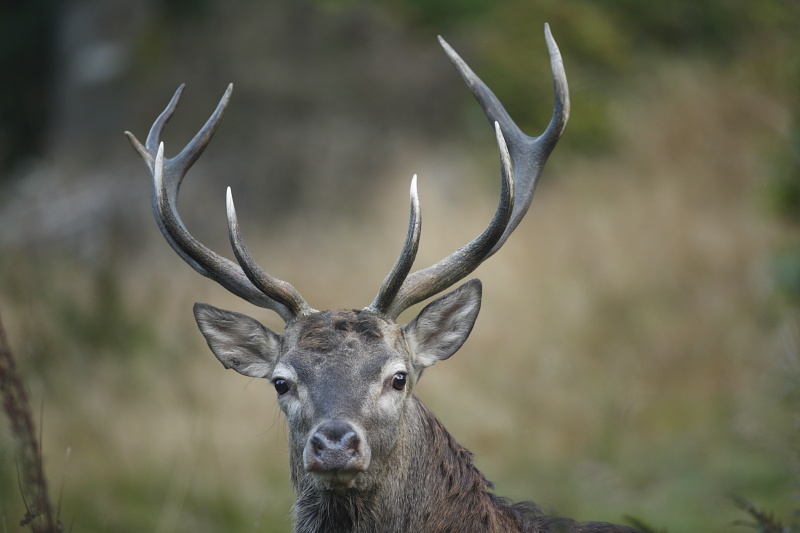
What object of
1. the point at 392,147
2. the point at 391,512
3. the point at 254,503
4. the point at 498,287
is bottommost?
the point at 391,512

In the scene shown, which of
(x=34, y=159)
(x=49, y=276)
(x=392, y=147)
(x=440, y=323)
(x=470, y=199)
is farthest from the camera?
(x=34, y=159)

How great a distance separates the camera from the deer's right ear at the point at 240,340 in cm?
525

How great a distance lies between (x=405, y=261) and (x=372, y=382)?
0.65 metres

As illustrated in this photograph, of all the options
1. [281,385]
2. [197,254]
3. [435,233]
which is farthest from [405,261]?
[435,233]

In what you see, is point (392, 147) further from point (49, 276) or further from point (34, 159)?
point (34, 159)

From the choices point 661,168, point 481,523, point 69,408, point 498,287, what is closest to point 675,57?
point 661,168

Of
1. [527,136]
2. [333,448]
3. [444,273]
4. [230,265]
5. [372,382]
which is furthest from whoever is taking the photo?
[527,136]

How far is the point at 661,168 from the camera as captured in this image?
13055 millimetres

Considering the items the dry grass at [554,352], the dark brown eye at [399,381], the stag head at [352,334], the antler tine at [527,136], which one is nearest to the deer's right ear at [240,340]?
the stag head at [352,334]

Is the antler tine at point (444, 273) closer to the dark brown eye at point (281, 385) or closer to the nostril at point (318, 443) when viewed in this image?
the dark brown eye at point (281, 385)

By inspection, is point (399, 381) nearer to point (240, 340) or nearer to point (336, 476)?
point (336, 476)

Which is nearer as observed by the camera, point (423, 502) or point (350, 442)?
point (350, 442)

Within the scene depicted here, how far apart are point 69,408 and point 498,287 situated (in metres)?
5.35

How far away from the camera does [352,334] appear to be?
4.77 metres
